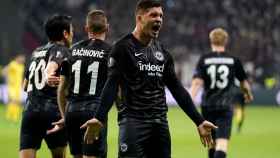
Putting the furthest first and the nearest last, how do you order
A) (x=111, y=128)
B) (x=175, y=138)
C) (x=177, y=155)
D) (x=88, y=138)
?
(x=111, y=128) < (x=175, y=138) < (x=177, y=155) < (x=88, y=138)

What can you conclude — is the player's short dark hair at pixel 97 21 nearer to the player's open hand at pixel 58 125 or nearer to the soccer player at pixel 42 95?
Result: the soccer player at pixel 42 95

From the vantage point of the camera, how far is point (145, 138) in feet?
28.7

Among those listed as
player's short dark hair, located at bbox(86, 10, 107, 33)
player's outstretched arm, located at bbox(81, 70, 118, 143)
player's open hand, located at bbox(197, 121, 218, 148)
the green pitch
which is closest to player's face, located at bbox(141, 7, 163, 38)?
player's outstretched arm, located at bbox(81, 70, 118, 143)

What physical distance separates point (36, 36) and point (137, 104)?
129 feet

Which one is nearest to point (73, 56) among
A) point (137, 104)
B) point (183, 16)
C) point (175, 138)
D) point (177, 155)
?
point (137, 104)

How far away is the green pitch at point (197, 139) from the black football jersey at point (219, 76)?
3.42m

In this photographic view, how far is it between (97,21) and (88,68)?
1.97ft

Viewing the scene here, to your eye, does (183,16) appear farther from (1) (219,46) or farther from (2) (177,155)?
(1) (219,46)

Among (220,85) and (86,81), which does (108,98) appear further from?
(220,85)

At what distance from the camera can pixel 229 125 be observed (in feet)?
46.1

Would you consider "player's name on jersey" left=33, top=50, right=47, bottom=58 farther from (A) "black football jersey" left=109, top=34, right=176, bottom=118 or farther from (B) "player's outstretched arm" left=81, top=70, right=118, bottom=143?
(B) "player's outstretched arm" left=81, top=70, right=118, bottom=143

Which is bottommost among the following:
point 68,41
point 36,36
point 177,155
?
point 177,155

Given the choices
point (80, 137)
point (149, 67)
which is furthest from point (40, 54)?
point (149, 67)

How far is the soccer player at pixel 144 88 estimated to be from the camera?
8.65m
